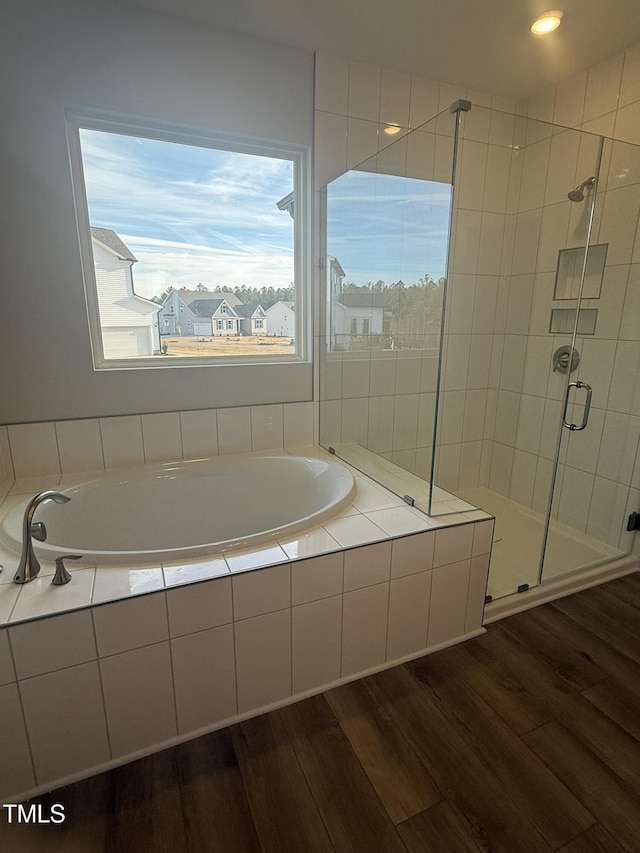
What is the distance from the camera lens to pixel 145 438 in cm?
215

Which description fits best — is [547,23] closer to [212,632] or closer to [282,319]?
[282,319]

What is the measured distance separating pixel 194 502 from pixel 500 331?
2136 millimetres

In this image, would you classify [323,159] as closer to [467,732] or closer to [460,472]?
[460,472]

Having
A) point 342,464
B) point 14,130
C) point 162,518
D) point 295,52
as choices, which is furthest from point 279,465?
point 295,52

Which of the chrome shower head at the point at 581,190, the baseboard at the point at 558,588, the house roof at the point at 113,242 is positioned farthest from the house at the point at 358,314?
the baseboard at the point at 558,588

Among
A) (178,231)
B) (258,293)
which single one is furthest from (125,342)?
(258,293)

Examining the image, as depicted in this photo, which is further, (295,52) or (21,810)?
(295,52)

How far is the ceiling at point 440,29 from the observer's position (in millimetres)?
1724

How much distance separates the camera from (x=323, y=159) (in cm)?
222

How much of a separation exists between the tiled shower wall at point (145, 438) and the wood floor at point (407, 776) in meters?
1.29

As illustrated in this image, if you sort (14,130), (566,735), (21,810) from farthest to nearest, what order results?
(14,130) → (566,735) → (21,810)

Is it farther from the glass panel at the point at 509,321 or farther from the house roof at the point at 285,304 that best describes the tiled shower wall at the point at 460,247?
the house roof at the point at 285,304

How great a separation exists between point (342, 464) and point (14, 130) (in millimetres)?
1986

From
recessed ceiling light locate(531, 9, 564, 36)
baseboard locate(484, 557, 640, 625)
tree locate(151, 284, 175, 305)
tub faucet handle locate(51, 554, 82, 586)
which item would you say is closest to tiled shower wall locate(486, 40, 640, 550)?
baseboard locate(484, 557, 640, 625)
